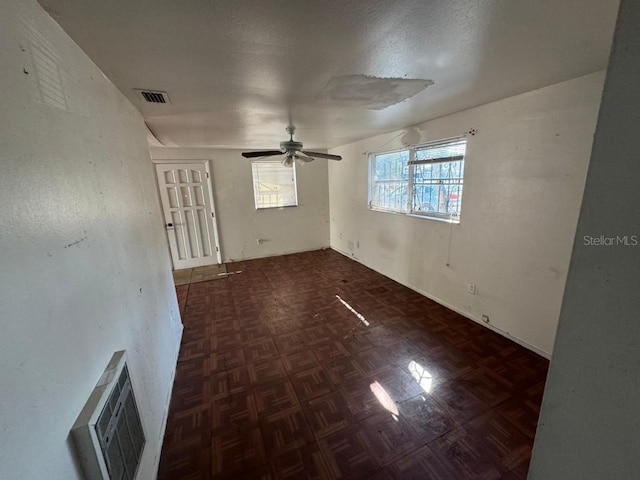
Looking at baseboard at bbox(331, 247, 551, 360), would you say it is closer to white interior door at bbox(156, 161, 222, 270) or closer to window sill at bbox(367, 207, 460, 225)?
window sill at bbox(367, 207, 460, 225)

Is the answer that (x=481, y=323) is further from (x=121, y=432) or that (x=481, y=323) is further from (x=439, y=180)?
(x=121, y=432)

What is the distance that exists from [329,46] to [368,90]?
0.69m

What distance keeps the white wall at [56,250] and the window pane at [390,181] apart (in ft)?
10.2

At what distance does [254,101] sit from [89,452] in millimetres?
2129

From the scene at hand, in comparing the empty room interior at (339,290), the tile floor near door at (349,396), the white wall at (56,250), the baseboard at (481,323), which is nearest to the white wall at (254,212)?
the empty room interior at (339,290)

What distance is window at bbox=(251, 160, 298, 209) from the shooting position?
197 inches

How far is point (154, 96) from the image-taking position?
181 cm

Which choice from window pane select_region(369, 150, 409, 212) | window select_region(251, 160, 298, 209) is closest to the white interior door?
window select_region(251, 160, 298, 209)

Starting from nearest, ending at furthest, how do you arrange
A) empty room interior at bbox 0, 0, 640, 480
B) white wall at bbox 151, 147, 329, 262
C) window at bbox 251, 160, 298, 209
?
1. empty room interior at bbox 0, 0, 640, 480
2. white wall at bbox 151, 147, 329, 262
3. window at bbox 251, 160, 298, 209

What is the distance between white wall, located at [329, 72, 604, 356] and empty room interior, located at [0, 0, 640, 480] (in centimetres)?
2

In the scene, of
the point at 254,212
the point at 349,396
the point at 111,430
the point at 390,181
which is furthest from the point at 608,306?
the point at 254,212

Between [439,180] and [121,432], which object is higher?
[439,180]

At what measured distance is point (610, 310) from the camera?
45cm

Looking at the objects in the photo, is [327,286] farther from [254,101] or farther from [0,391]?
[0,391]
